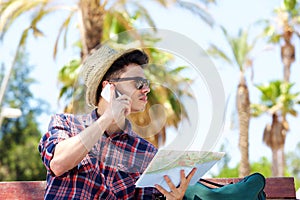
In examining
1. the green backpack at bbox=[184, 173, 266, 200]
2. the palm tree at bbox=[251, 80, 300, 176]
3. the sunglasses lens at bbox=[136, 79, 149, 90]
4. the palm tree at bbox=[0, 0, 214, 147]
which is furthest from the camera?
the palm tree at bbox=[251, 80, 300, 176]

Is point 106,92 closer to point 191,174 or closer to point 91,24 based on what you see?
point 191,174

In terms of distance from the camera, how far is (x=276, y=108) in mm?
24312

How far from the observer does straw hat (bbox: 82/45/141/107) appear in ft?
7.79

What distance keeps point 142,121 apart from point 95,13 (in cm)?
991

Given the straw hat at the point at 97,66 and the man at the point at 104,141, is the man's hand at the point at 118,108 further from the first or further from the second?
the straw hat at the point at 97,66

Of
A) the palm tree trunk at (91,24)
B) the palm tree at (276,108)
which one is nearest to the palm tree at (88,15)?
the palm tree trunk at (91,24)

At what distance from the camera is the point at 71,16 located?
13398 mm

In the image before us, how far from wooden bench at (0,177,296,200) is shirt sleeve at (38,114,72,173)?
626mm

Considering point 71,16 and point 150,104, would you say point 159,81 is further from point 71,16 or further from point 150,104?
point 71,16

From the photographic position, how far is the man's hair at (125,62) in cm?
238

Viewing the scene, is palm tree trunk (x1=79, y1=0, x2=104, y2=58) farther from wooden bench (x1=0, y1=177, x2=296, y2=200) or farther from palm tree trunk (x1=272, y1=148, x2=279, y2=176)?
palm tree trunk (x1=272, y1=148, x2=279, y2=176)

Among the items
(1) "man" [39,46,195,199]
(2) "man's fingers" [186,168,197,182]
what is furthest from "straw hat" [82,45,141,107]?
(2) "man's fingers" [186,168,197,182]

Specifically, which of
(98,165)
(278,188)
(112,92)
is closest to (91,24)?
(278,188)

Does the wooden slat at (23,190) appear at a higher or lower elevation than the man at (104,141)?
lower
